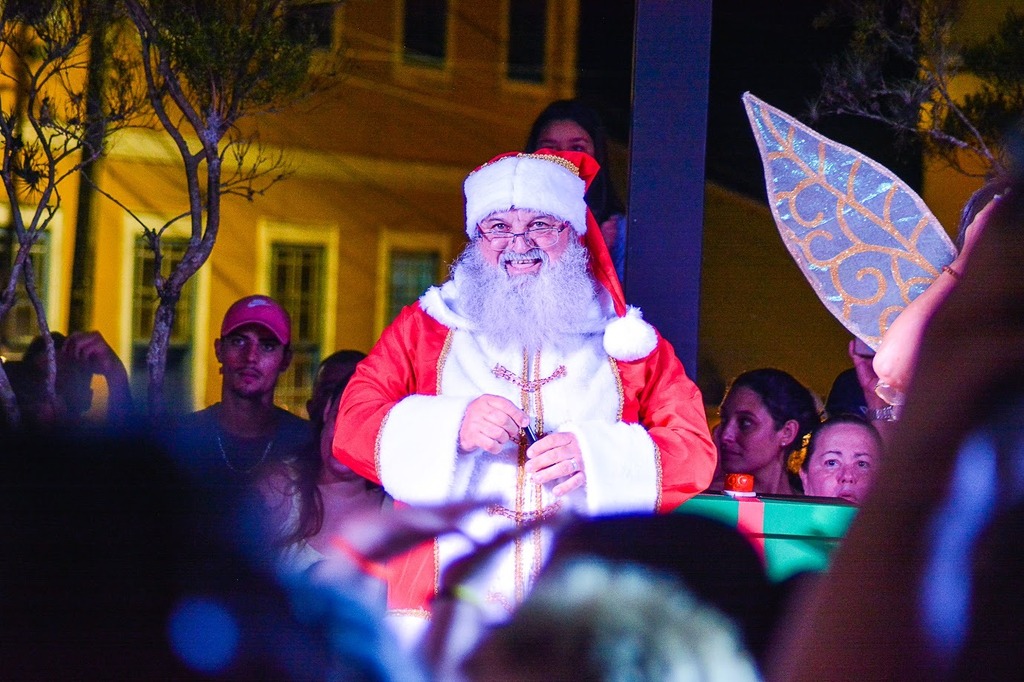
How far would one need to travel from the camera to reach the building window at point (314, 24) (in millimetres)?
3189

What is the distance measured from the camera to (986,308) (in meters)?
0.49

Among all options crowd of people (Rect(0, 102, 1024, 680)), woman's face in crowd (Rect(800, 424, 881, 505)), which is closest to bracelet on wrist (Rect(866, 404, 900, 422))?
crowd of people (Rect(0, 102, 1024, 680))

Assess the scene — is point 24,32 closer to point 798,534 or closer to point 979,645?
point 798,534

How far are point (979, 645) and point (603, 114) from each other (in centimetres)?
286

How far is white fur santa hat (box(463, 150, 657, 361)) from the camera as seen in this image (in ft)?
8.30

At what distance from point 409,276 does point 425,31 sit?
28.2 inches

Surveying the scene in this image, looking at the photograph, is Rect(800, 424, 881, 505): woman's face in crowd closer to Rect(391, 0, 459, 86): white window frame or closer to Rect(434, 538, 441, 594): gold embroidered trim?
Rect(434, 538, 441, 594): gold embroidered trim

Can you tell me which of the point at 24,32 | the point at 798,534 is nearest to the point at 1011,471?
the point at 798,534

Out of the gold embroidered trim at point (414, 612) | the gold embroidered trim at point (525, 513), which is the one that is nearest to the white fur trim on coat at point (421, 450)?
the gold embroidered trim at point (525, 513)

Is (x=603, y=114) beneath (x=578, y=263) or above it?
above

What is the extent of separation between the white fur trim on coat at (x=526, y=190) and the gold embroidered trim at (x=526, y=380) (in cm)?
36

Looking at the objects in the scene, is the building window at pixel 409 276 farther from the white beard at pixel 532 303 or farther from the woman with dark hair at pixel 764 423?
the woman with dark hair at pixel 764 423

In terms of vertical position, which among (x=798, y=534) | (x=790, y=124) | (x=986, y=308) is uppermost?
(x=790, y=124)

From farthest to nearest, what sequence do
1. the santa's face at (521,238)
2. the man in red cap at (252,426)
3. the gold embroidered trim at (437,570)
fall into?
1. the man in red cap at (252,426)
2. the santa's face at (521,238)
3. the gold embroidered trim at (437,570)
